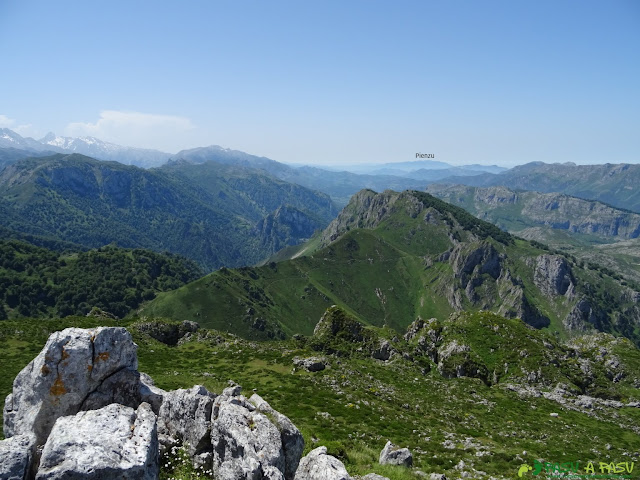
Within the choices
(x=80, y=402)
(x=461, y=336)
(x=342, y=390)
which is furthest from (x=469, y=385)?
(x=80, y=402)

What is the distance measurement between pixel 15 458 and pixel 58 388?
5690 mm

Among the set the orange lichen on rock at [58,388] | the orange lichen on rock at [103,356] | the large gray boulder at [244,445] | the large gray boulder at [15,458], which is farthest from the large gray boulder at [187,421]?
the large gray boulder at [15,458]

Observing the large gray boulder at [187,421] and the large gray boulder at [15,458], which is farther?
the large gray boulder at [187,421]

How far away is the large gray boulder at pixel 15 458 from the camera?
13.5 metres

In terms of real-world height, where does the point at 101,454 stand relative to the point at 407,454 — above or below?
above

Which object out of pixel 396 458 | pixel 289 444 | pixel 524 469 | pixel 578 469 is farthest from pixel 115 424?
pixel 578 469

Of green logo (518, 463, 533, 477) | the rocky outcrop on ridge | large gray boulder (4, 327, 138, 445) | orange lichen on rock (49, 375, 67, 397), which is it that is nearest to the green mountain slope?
green logo (518, 463, 533, 477)

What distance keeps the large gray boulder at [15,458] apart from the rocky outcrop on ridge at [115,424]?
0.03 meters

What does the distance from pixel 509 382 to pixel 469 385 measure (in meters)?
9.82

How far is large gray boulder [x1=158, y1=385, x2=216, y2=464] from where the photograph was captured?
19.8 m

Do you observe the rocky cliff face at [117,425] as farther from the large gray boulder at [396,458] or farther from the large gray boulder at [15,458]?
the large gray boulder at [396,458]

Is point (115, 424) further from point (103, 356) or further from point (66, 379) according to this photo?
point (103, 356)

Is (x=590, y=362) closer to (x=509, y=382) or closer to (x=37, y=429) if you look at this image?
(x=509, y=382)

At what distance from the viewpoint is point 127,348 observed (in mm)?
21734
